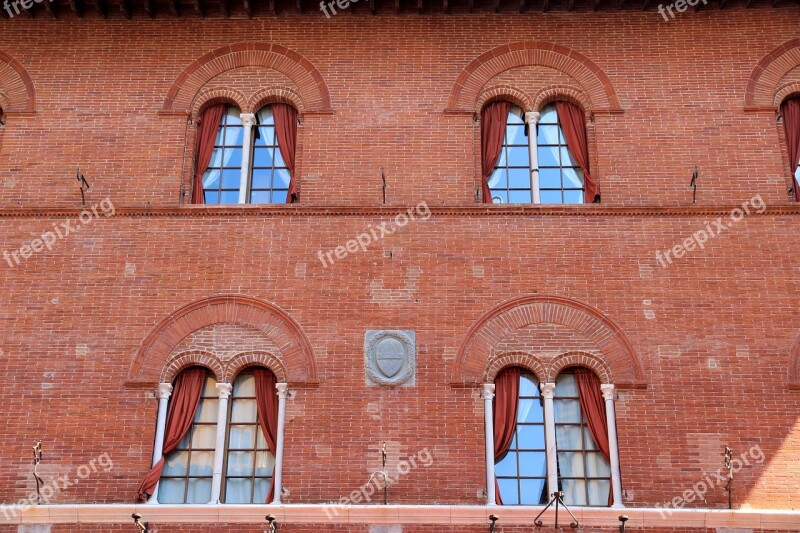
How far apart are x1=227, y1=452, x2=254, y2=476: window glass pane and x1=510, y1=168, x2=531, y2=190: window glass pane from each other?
17.1 feet

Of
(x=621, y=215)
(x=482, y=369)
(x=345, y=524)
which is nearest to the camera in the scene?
(x=345, y=524)

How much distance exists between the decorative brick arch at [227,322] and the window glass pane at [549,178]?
160 inches

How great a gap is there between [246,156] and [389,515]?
220 inches

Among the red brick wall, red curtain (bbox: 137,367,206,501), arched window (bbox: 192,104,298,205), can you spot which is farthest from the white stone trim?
arched window (bbox: 192,104,298,205)

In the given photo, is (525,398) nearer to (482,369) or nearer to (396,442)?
(482,369)

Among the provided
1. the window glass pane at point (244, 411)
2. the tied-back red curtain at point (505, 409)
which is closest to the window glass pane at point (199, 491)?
the window glass pane at point (244, 411)

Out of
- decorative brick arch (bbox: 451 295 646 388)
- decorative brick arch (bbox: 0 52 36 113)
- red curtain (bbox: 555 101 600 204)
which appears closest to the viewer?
decorative brick arch (bbox: 451 295 646 388)

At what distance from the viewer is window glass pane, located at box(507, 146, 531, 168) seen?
50.0 ft

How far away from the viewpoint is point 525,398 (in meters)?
13.6

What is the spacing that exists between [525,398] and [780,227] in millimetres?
4206

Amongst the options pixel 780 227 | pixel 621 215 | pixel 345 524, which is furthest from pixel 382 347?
pixel 780 227

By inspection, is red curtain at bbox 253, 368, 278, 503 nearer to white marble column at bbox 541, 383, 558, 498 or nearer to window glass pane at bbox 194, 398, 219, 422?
window glass pane at bbox 194, 398, 219, 422

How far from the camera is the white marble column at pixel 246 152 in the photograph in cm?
1494

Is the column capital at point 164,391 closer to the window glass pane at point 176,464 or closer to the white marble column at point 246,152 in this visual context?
the window glass pane at point 176,464
